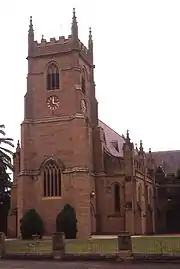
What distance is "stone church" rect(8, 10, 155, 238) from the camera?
50500mm

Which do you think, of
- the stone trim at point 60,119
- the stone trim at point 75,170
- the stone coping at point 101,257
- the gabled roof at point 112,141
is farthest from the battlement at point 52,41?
the stone coping at point 101,257

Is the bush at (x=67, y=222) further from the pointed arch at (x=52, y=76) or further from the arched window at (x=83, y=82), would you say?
the arched window at (x=83, y=82)

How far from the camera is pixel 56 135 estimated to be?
5219 centimetres

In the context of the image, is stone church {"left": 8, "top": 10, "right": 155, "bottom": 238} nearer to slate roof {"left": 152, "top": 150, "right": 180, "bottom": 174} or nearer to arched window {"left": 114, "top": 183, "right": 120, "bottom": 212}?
arched window {"left": 114, "top": 183, "right": 120, "bottom": 212}

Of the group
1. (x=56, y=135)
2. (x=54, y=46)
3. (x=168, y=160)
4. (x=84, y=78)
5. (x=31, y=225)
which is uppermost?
(x=54, y=46)

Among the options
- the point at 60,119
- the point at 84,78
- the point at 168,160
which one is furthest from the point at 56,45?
the point at 168,160

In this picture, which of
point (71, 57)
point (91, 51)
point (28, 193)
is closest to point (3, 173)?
point (28, 193)

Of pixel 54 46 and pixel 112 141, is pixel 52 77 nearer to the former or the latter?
pixel 54 46

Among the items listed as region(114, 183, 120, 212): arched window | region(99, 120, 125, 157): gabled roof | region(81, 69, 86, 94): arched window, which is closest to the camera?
region(114, 183, 120, 212): arched window

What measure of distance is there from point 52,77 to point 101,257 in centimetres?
3155

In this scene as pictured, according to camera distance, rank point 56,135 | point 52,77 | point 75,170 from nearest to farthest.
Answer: point 75,170, point 56,135, point 52,77

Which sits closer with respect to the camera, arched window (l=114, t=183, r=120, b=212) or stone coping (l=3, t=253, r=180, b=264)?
stone coping (l=3, t=253, r=180, b=264)

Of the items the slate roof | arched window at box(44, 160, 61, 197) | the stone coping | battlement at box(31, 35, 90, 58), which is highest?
battlement at box(31, 35, 90, 58)

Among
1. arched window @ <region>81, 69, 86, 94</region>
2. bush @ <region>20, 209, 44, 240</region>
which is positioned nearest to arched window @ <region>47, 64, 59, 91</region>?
arched window @ <region>81, 69, 86, 94</region>
